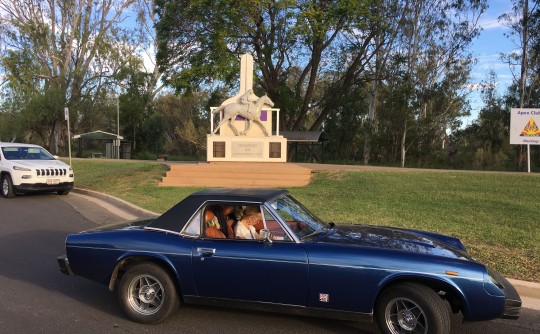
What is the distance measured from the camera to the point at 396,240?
4383 millimetres

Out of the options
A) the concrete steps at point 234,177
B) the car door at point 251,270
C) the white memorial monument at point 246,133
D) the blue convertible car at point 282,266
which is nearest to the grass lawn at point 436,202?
the concrete steps at point 234,177

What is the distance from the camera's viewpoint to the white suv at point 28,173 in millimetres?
13398

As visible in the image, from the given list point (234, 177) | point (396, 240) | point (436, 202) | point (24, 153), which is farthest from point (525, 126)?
point (24, 153)

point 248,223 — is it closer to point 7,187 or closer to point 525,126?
point 7,187

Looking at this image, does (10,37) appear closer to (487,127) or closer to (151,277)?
(487,127)

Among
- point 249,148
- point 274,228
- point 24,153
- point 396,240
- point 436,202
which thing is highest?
point 249,148

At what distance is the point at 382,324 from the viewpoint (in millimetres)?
3904

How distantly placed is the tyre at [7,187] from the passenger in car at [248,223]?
11561 millimetres

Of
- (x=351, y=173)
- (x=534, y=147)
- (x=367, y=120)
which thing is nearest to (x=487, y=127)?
(x=534, y=147)

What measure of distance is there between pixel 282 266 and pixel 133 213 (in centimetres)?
768

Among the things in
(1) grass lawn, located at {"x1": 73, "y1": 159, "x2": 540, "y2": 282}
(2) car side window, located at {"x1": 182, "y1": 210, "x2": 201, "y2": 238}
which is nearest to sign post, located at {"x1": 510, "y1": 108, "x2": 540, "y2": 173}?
(1) grass lawn, located at {"x1": 73, "y1": 159, "x2": 540, "y2": 282}

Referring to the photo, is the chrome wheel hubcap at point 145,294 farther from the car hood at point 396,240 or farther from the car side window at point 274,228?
the car hood at point 396,240

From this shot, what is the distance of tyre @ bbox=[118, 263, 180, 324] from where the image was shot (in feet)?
14.4

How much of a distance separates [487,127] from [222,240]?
41015 millimetres
